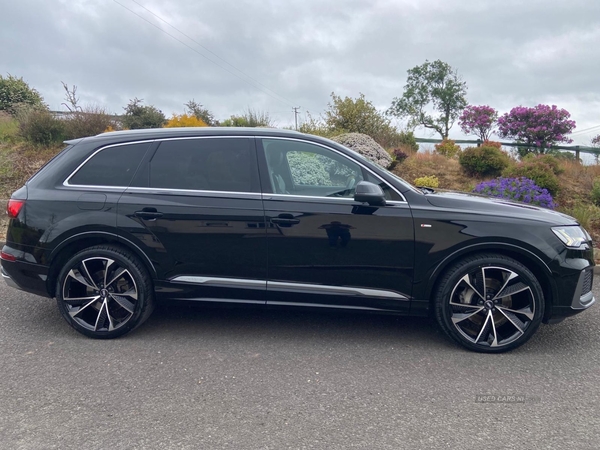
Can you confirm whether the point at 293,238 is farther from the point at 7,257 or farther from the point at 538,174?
the point at 538,174

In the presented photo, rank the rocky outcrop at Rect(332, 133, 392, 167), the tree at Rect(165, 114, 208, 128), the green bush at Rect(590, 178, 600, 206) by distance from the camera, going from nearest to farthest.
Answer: the green bush at Rect(590, 178, 600, 206), the rocky outcrop at Rect(332, 133, 392, 167), the tree at Rect(165, 114, 208, 128)

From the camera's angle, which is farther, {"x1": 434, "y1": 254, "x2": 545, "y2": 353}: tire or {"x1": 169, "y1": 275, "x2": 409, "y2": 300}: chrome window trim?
{"x1": 169, "y1": 275, "x2": 409, "y2": 300}: chrome window trim

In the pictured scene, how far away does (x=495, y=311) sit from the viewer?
3984 millimetres

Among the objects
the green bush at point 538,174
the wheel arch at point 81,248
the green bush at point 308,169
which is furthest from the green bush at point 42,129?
the green bush at point 538,174

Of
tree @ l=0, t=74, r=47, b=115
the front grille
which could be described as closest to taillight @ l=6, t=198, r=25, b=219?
the front grille

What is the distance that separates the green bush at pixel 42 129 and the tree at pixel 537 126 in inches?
667

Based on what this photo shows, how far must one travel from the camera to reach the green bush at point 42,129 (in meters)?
11.8

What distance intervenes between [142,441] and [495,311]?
2836 mm

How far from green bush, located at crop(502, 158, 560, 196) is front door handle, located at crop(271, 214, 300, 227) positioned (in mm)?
6625

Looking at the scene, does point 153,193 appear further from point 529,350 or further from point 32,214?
point 529,350

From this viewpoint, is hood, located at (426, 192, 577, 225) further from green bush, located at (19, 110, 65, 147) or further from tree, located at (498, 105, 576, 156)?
tree, located at (498, 105, 576, 156)

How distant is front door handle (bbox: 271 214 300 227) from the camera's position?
3.98 metres

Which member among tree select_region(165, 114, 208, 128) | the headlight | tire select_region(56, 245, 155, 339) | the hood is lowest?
tire select_region(56, 245, 155, 339)

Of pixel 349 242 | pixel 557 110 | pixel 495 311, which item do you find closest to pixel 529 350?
pixel 495 311
